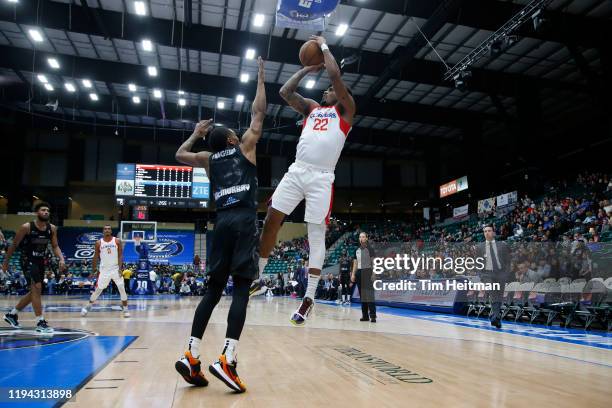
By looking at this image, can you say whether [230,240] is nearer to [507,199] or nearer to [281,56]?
[281,56]

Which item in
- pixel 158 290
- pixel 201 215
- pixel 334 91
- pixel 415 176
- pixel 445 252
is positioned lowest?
pixel 158 290

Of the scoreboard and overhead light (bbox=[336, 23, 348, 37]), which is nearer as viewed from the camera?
overhead light (bbox=[336, 23, 348, 37])

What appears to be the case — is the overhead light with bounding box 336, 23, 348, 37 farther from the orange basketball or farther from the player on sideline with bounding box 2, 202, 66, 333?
the orange basketball

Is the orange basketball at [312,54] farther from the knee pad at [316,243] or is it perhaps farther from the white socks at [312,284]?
the white socks at [312,284]

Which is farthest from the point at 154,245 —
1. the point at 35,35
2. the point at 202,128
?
the point at 202,128

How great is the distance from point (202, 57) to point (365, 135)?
11.5m

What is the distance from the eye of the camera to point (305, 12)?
303 inches

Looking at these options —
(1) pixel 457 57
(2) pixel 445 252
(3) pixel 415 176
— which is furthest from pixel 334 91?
(3) pixel 415 176

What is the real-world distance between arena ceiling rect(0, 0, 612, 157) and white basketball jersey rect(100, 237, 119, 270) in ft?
26.1

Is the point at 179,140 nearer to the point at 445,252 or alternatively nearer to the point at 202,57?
the point at 202,57

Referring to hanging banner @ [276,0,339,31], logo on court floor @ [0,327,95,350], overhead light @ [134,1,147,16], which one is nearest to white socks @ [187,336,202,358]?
logo on court floor @ [0,327,95,350]

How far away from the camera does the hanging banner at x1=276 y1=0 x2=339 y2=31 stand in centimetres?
761

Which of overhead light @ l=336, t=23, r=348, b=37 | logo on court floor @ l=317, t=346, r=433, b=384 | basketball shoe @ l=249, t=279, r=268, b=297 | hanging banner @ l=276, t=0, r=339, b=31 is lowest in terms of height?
logo on court floor @ l=317, t=346, r=433, b=384

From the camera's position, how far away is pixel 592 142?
798 inches
